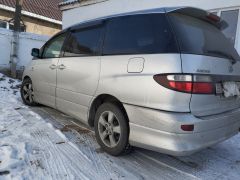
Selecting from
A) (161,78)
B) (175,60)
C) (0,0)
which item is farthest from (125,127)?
(0,0)

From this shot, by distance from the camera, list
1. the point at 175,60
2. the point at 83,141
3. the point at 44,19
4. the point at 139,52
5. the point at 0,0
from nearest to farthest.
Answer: the point at 175,60 → the point at 139,52 → the point at 83,141 → the point at 0,0 → the point at 44,19

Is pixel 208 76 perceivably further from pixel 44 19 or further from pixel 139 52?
pixel 44 19

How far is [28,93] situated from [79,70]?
232 cm

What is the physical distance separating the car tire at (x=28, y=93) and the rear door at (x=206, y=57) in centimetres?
372

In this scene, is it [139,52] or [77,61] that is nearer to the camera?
[139,52]

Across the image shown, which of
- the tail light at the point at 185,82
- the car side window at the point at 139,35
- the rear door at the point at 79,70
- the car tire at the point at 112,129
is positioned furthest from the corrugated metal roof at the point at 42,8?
the tail light at the point at 185,82

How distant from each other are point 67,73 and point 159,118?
2.01 metres

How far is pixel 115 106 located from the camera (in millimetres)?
3602

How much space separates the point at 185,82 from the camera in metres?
2.90

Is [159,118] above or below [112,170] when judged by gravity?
above

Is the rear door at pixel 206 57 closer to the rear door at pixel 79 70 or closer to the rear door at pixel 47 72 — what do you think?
the rear door at pixel 79 70

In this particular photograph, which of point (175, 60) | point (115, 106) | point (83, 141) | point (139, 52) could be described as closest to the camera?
point (175, 60)

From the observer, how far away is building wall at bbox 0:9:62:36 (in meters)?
15.6

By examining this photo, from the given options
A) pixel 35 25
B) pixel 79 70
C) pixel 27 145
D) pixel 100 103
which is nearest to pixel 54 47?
pixel 79 70
